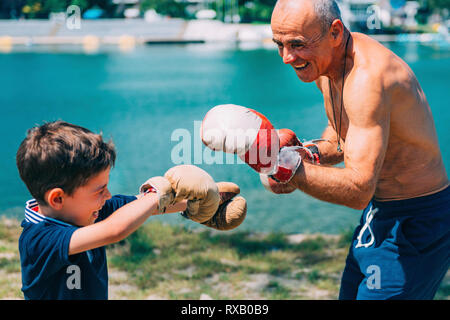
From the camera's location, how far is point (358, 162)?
2.35 metres

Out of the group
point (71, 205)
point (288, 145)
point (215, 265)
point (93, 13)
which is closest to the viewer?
point (71, 205)

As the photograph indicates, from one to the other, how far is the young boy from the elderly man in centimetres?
65

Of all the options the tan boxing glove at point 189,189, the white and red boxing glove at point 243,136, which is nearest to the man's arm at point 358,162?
the white and red boxing glove at point 243,136

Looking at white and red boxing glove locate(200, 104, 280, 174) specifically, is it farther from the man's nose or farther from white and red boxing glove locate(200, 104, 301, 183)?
the man's nose

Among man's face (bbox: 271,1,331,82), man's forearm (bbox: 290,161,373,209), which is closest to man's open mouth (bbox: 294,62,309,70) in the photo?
man's face (bbox: 271,1,331,82)

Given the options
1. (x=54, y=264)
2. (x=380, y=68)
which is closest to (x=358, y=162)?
(x=380, y=68)

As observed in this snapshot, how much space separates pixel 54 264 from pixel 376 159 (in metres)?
1.37

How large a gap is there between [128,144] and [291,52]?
11775mm

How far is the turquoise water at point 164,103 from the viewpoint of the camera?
889 centimetres

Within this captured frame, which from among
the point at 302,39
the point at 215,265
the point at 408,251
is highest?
the point at 302,39

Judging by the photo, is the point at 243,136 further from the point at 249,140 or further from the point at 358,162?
the point at 358,162

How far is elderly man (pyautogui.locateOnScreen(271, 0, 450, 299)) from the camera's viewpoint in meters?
2.37
